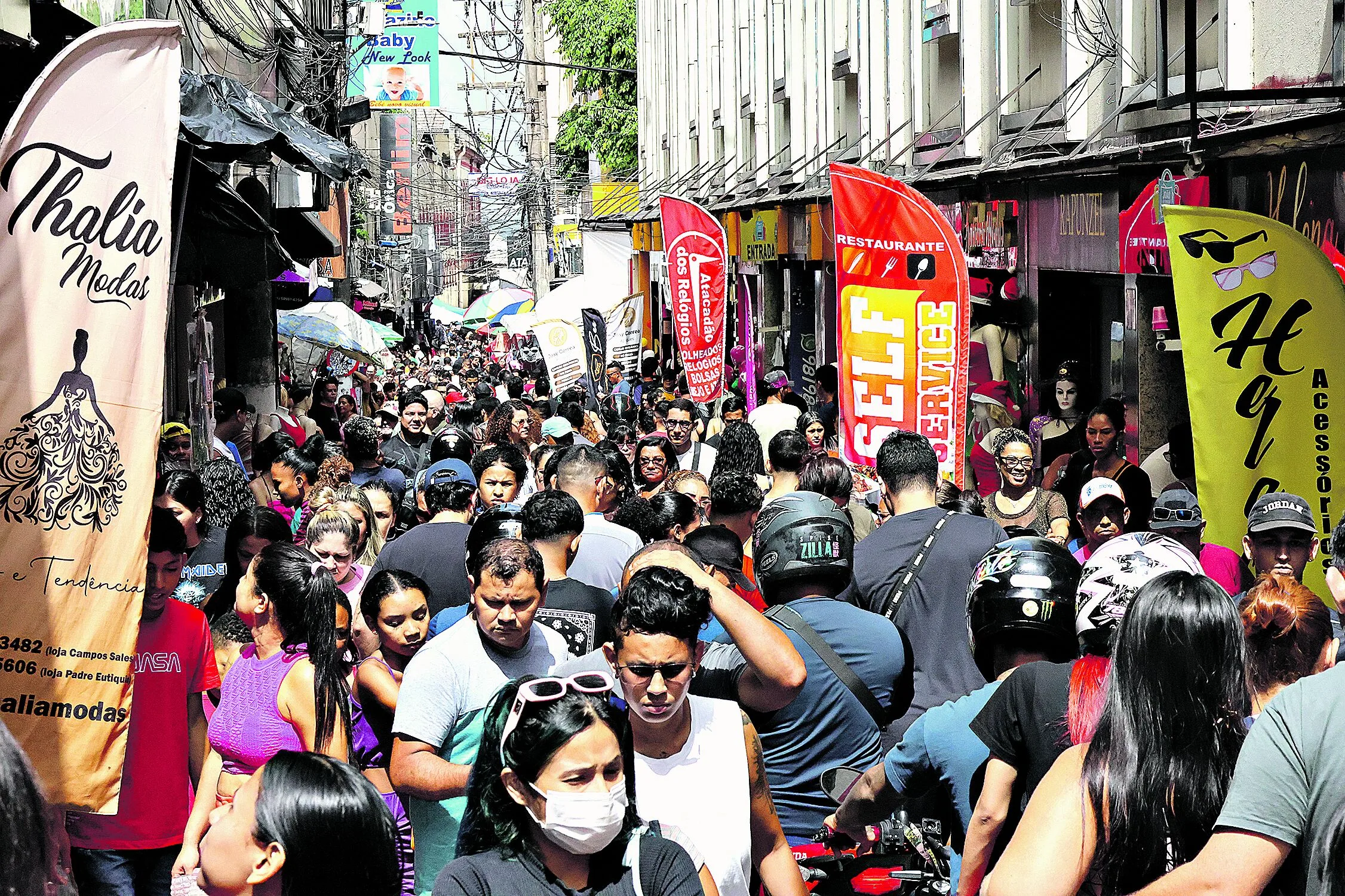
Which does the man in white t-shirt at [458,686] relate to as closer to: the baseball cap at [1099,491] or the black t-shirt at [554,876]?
the black t-shirt at [554,876]

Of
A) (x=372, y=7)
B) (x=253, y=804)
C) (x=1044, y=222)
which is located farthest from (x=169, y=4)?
(x=372, y=7)

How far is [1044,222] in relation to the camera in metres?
13.0

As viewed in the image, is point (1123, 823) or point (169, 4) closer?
point (1123, 823)

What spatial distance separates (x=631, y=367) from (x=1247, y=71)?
56.3 feet

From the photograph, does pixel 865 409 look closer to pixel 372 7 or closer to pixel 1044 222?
pixel 1044 222

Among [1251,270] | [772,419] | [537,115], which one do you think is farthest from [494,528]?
[537,115]

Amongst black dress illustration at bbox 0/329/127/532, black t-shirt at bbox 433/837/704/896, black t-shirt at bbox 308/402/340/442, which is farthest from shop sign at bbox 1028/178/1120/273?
black t-shirt at bbox 308/402/340/442

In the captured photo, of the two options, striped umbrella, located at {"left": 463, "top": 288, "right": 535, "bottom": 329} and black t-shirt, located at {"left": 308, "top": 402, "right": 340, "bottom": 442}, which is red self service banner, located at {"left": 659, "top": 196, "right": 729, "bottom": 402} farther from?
striped umbrella, located at {"left": 463, "top": 288, "right": 535, "bottom": 329}

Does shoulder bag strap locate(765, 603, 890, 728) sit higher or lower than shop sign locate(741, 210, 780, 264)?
lower

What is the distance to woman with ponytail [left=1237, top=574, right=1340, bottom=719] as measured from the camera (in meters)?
4.48

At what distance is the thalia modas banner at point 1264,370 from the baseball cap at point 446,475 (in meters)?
3.64

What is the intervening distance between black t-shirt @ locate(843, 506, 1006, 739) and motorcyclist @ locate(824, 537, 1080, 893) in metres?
1.51

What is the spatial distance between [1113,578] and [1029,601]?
23 cm

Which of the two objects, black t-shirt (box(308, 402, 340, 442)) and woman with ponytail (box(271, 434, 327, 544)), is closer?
woman with ponytail (box(271, 434, 327, 544))
